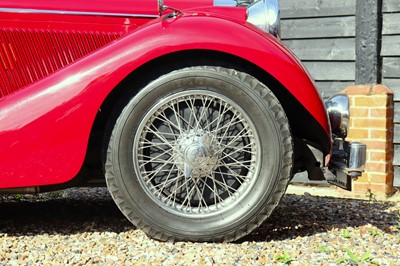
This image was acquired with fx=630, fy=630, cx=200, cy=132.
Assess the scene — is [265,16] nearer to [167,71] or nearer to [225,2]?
[225,2]

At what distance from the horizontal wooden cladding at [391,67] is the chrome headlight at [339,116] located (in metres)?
2.92

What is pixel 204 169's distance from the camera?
3.00 metres

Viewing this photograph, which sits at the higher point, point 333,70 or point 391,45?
point 391,45

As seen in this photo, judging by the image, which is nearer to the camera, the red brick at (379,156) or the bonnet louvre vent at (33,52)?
the bonnet louvre vent at (33,52)

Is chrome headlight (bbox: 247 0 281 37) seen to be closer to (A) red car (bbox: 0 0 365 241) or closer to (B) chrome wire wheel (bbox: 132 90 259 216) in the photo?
(A) red car (bbox: 0 0 365 241)

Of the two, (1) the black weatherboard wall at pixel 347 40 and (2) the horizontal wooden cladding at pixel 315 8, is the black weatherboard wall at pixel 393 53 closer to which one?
(1) the black weatherboard wall at pixel 347 40

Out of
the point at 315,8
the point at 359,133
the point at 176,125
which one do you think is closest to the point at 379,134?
the point at 359,133

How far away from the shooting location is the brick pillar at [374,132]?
563 centimetres

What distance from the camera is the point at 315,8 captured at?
641 centimetres

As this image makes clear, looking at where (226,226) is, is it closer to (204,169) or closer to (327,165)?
(204,169)

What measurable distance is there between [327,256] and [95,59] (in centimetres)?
140

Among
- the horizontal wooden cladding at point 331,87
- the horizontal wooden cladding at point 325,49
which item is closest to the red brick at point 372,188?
the horizontal wooden cladding at point 331,87

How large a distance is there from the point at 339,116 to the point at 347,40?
10.3 feet

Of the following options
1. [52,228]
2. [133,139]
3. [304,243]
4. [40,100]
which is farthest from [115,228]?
[304,243]
